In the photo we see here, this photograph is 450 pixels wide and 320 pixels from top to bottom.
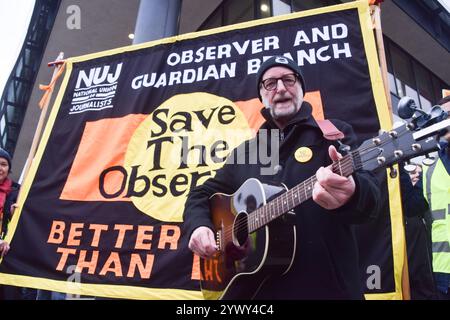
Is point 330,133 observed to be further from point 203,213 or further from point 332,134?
point 203,213

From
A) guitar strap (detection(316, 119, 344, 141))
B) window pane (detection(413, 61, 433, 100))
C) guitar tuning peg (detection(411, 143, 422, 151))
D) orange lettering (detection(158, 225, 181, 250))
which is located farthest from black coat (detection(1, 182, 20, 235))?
window pane (detection(413, 61, 433, 100))

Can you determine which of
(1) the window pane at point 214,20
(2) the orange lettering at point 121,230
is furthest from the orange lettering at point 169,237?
(1) the window pane at point 214,20

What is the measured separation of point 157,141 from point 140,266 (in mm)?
948

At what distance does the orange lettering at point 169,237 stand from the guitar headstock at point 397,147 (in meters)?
1.39

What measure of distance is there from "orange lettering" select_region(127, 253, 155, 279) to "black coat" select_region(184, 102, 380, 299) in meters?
0.96

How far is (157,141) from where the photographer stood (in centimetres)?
258

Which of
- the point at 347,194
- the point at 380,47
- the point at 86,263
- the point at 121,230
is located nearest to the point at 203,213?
the point at 121,230

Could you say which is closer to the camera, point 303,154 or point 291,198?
point 291,198

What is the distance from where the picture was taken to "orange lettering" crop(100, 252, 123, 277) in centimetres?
224

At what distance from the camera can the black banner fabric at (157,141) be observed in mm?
2188

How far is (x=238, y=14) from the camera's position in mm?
6121

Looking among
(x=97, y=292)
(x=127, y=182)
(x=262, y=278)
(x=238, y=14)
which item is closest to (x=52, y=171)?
(x=127, y=182)

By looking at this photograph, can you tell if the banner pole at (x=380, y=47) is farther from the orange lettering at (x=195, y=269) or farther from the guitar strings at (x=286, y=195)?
the orange lettering at (x=195, y=269)

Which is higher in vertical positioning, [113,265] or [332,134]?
[332,134]
